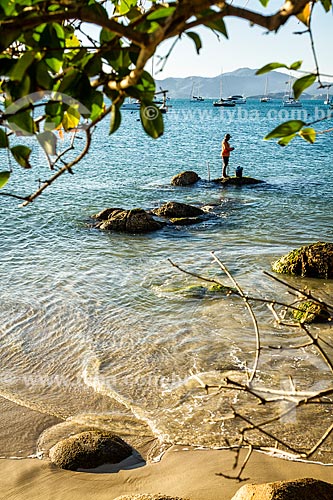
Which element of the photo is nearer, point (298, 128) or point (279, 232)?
point (298, 128)

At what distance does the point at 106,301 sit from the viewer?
1034cm

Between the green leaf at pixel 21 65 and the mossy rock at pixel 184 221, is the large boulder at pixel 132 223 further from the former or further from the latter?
the green leaf at pixel 21 65

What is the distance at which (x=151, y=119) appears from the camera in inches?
59.3

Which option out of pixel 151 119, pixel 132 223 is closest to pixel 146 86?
pixel 151 119

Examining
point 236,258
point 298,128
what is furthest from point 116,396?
point 236,258

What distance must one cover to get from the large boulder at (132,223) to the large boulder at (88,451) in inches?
416

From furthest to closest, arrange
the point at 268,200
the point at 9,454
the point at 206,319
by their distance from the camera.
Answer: the point at 268,200 < the point at 206,319 < the point at 9,454

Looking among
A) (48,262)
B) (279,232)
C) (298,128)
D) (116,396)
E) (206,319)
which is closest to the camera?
(298,128)

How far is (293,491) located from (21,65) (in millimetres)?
3855

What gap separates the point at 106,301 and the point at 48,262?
126 inches

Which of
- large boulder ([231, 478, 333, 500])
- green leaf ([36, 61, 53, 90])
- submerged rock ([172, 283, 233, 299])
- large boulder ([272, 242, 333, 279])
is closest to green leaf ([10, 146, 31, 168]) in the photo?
green leaf ([36, 61, 53, 90])

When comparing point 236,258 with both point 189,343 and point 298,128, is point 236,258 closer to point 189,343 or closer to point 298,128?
point 189,343

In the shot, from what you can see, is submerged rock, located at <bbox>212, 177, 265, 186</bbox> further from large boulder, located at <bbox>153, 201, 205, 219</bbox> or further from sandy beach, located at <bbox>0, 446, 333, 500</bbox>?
sandy beach, located at <bbox>0, 446, 333, 500</bbox>

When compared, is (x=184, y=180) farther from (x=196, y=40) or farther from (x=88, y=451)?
(x=196, y=40)
